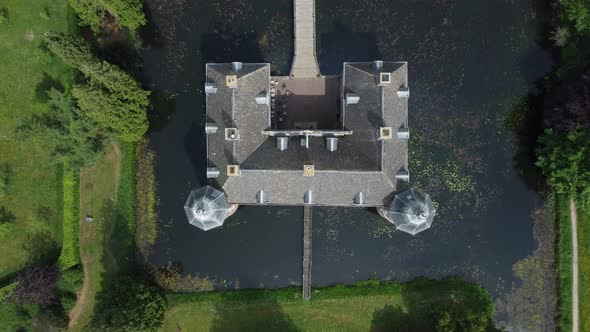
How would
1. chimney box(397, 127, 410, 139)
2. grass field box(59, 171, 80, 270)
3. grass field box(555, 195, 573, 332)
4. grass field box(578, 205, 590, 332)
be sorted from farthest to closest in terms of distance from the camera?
1. grass field box(59, 171, 80, 270)
2. grass field box(578, 205, 590, 332)
3. grass field box(555, 195, 573, 332)
4. chimney box(397, 127, 410, 139)

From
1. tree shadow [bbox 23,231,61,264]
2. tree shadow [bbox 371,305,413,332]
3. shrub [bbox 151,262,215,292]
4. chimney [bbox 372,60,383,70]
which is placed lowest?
tree shadow [bbox 371,305,413,332]

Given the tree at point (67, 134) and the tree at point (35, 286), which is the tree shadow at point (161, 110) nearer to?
the tree at point (67, 134)

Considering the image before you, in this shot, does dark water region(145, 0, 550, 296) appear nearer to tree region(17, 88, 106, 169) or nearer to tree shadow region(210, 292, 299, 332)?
tree shadow region(210, 292, 299, 332)

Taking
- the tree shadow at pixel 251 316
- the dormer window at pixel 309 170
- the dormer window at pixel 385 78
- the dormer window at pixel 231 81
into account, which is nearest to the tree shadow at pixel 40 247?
the tree shadow at pixel 251 316

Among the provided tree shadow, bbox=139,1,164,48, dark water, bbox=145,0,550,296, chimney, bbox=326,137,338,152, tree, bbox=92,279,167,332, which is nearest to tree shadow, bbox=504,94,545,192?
dark water, bbox=145,0,550,296

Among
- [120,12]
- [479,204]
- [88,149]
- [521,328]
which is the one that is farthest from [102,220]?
[521,328]
